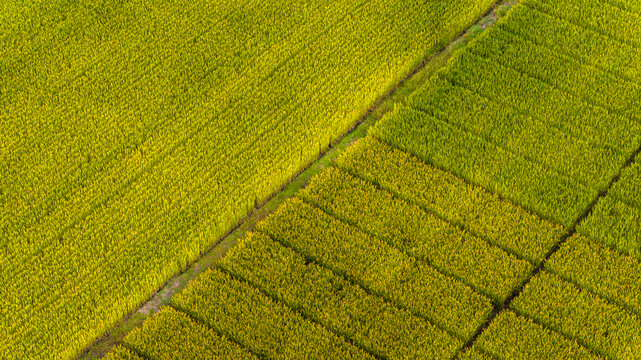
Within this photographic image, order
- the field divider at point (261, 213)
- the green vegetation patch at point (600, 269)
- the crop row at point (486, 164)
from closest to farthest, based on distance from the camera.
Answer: the field divider at point (261, 213) → the green vegetation patch at point (600, 269) → the crop row at point (486, 164)

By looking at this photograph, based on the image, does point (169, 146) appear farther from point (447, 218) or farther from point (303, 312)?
point (447, 218)

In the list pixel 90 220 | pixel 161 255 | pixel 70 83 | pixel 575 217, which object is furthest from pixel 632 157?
pixel 70 83

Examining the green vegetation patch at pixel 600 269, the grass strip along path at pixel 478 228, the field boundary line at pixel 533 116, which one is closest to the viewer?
the grass strip along path at pixel 478 228

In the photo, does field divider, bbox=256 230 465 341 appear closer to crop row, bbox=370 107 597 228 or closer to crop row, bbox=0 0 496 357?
crop row, bbox=0 0 496 357

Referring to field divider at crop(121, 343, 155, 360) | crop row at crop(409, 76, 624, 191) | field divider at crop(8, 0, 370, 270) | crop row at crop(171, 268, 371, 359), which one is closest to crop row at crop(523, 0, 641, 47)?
crop row at crop(409, 76, 624, 191)

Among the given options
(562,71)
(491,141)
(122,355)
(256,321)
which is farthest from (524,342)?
(562,71)

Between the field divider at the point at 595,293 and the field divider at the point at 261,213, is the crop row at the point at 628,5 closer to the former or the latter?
the field divider at the point at 261,213

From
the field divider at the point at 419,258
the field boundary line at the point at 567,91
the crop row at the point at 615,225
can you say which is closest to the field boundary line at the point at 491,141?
the crop row at the point at 615,225
